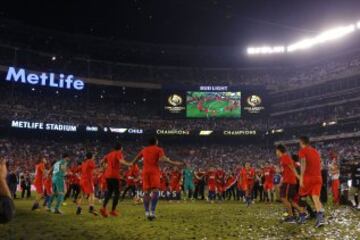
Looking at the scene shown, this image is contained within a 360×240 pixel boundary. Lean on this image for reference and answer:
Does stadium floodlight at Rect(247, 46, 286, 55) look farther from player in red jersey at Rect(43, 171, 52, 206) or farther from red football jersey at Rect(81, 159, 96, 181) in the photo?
red football jersey at Rect(81, 159, 96, 181)

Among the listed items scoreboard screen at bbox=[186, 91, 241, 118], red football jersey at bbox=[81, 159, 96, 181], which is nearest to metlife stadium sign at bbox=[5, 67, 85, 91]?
scoreboard screen at bbox=[186, 91, 241, 118]

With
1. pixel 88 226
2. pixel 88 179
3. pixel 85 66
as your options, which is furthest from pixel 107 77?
pixel 88 226

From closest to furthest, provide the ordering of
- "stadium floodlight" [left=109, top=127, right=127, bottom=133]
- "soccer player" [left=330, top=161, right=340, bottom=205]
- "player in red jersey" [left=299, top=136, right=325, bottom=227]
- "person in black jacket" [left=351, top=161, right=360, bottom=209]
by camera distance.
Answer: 1. "player in red jersey" [left=299, top=136, right=325, bottom=227]
2. "person in black jacket" [left=351, top=161, right=360, bottom=209]
3. "soccer player" [left=330, top=161, right=340, bottom=205]
4. "stadium floodlight" [left=109, top=127, right=127, bottom=133]

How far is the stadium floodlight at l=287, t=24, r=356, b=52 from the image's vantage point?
197 feet

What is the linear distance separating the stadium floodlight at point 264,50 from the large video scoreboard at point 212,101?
8.54 m

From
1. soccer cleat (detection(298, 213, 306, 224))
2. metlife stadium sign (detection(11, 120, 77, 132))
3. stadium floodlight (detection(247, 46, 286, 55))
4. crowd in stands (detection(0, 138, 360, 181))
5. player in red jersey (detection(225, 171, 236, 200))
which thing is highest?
stadium floodlight (detection(247, 46, 286, 55))

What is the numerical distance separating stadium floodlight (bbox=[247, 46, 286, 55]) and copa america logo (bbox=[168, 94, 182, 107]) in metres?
15.2

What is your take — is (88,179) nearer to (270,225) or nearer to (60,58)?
(270,225)

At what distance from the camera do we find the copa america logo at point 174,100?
2447 inches

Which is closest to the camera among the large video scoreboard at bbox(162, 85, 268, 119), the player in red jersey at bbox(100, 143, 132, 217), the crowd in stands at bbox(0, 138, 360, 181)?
the player in red jersey at bbox(100, 143, 132, 217)

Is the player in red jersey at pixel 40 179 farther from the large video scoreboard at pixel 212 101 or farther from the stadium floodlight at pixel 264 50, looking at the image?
the stadium floodlight at pixel 264 50

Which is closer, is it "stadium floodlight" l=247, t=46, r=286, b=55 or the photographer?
the photographer

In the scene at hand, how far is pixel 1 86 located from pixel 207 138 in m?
31.0

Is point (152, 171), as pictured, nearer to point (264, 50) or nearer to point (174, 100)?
point (174, 100)
